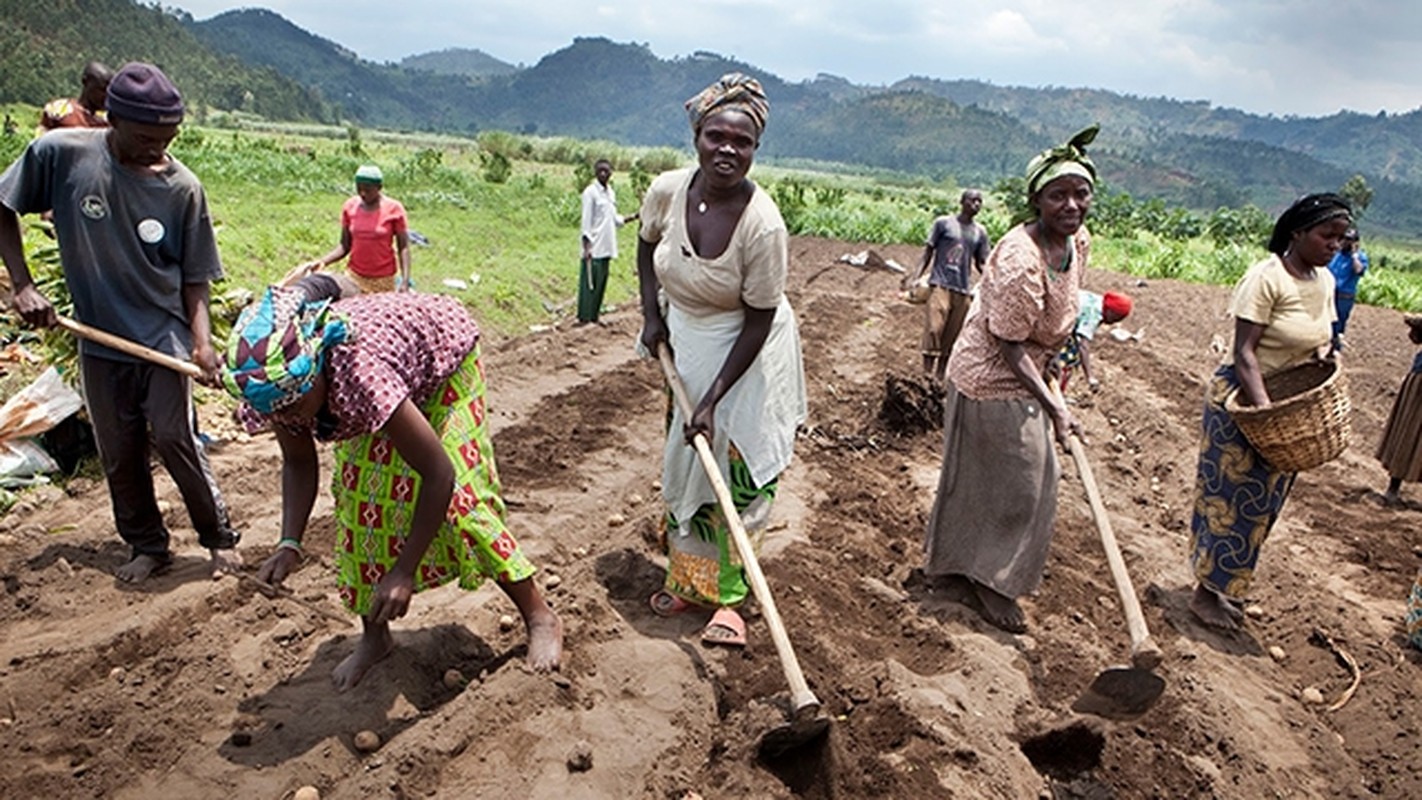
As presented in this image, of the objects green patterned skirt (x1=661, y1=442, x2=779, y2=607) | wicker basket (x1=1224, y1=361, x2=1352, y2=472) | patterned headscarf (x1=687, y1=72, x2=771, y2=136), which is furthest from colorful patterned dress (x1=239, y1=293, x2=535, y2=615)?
wicker basket (x1=1224, y1=361, x2=1352, y2=472)

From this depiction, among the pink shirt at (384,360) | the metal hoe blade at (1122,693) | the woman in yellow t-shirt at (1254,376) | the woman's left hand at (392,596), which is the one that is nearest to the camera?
the pink shirt at (384,360)

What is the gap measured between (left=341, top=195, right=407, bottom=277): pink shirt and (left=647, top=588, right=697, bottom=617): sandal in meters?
4.21

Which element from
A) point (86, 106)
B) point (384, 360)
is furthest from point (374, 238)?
point (384, 360)

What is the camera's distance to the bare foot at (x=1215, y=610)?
436 centimetres

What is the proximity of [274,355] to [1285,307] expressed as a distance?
3805 mm

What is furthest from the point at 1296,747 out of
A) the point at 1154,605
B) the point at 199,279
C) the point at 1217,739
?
the point at 199,279

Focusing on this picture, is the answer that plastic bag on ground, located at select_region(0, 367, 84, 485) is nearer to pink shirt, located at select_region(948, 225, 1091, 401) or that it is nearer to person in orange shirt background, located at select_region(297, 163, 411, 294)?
person in orange shirt background, located at select_region(297, 163, 411, 294)

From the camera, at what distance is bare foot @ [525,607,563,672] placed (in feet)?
10.2

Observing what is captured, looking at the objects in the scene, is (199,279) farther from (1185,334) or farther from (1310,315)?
(1185,334)

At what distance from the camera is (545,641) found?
317 cm

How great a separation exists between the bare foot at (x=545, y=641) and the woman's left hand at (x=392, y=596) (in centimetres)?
53

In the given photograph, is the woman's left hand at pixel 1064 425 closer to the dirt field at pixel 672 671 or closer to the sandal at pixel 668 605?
the dirt field at pixel 672 671

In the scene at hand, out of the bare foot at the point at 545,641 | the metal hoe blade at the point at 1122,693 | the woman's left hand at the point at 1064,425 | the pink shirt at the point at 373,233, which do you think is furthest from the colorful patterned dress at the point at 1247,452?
the pink shirt at the point at 373,233

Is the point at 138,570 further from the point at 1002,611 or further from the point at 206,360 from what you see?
the point at 1002,611
